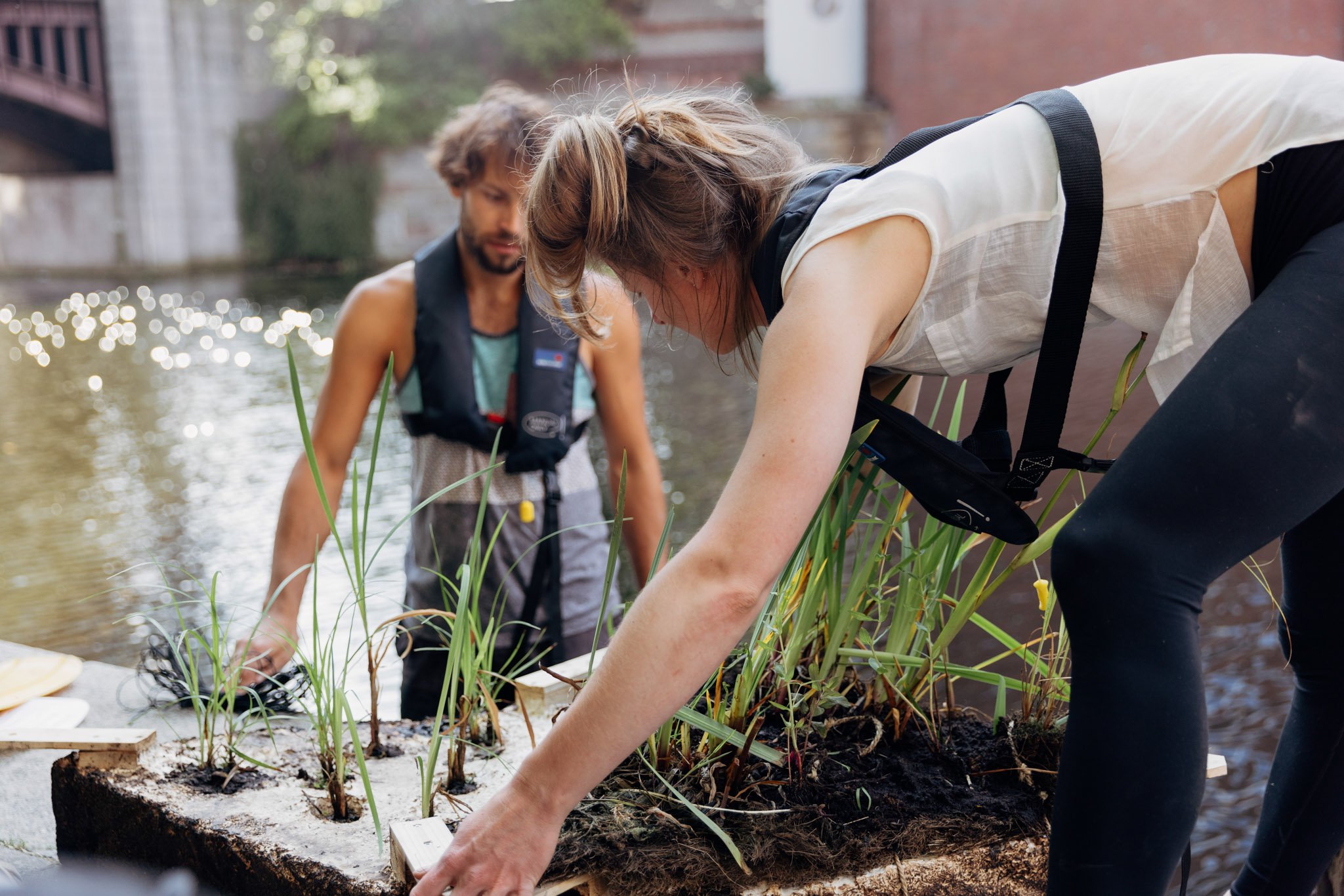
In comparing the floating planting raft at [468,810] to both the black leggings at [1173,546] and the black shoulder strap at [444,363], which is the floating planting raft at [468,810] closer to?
the black leggings at [1173,546]

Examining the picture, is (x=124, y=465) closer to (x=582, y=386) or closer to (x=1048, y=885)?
(x=582, y=386)

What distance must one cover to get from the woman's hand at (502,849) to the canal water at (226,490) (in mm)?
395

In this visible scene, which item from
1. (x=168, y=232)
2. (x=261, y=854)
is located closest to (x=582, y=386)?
(x=261, y=854)

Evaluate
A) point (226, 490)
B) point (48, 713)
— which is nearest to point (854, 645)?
point (48, 713)

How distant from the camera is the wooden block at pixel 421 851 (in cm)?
122

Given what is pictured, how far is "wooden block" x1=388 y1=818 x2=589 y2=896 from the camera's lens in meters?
1.22

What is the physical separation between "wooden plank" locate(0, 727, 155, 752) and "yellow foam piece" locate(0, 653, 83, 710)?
19.0 inches

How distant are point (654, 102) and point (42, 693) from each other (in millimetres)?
1816

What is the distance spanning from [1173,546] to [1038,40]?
16.3m

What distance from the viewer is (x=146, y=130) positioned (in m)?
21.5

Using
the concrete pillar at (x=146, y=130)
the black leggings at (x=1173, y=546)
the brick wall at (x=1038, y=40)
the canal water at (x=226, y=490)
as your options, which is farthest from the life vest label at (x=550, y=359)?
the concrete pillar at (x=146, y=130)

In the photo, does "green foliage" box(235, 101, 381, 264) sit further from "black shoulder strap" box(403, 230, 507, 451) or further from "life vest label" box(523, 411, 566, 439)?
"life vest label" box(523, 411, 566, 439)

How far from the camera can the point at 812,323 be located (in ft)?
3.26

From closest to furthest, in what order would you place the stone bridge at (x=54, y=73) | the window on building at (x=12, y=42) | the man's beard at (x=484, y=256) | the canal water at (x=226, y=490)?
1. the man's beard at (x=484, y=256)
2. the canal water at (x=226, y=490)
3. the stone bridge at (x=54, y=73)
4. the window on building at (x=12, y=42)
